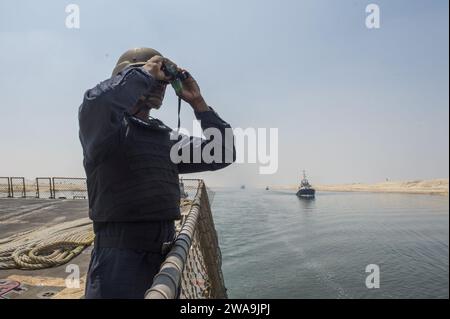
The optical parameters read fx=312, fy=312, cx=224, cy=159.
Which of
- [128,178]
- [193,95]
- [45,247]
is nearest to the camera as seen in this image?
[128,178]

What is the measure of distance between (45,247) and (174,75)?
5.25m

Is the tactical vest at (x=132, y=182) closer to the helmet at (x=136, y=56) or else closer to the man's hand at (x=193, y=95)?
the helmet at (x=136, y=56)

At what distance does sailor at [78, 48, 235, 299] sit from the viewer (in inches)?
67.4

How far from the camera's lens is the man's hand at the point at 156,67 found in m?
1.96

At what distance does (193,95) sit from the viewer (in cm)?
259

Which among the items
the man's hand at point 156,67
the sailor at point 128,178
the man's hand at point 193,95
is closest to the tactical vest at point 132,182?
the sailor at point 128,178

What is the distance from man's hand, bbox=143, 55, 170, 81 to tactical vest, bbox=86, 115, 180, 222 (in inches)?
12.7

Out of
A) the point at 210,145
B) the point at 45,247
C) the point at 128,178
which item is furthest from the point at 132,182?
the point at 45,247

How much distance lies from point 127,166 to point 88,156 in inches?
10.0

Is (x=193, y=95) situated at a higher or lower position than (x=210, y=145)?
higher

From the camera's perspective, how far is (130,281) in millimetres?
1836

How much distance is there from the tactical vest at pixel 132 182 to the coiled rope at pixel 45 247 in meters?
4.09

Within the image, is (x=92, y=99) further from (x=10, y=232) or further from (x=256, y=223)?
(x=256, y=223)

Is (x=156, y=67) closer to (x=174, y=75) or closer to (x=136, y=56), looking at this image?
(x=174, y=75)
